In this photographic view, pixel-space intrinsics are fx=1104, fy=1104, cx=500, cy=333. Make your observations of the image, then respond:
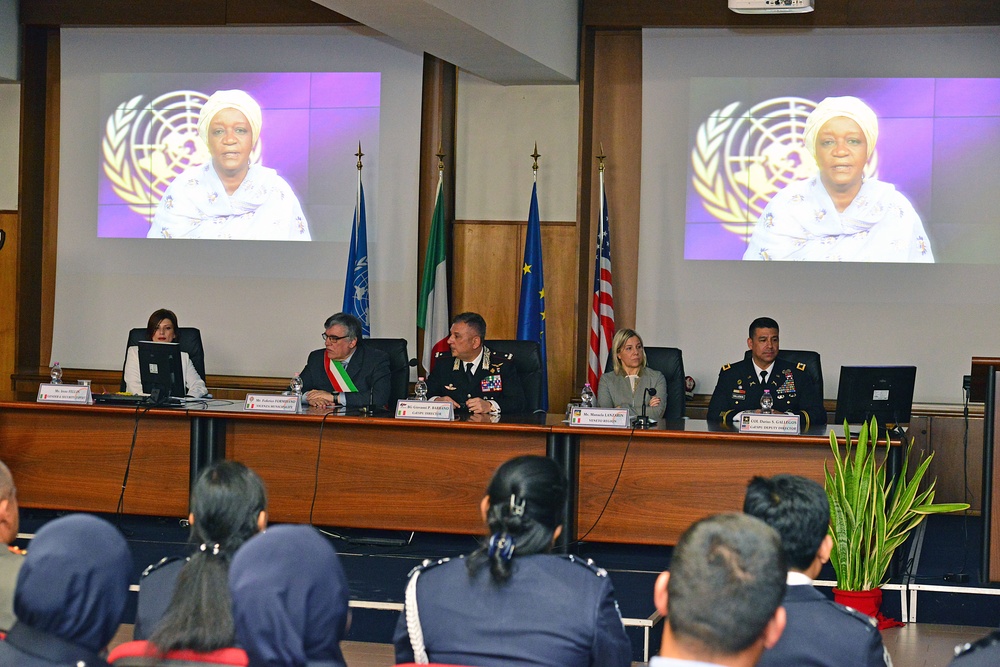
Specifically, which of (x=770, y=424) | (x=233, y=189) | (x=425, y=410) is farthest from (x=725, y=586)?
(x=233, y=189)

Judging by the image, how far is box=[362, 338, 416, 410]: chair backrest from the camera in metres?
5.64

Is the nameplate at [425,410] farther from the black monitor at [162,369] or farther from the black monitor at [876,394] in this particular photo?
the black monitor at [876,394]

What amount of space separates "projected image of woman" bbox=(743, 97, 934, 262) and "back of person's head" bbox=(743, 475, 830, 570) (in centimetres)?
488

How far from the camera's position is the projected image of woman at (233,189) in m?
7.16

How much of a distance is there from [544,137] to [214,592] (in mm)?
5512

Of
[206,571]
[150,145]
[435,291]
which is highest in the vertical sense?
[150,145]

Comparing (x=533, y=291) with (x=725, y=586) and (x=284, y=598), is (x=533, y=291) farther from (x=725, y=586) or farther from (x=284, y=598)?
(x=725, y=586)

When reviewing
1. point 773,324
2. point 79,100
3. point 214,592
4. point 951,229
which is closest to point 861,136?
point 951,229

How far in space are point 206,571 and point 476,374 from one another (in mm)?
3694

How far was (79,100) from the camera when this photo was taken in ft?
24.3

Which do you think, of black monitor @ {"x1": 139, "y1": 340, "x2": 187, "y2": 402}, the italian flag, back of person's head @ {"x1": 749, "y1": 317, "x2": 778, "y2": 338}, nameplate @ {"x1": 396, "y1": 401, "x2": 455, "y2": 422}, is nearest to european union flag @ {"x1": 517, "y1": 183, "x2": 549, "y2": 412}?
the italian flag

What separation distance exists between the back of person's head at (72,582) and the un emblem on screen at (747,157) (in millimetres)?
5591

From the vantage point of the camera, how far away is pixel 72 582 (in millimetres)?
1515

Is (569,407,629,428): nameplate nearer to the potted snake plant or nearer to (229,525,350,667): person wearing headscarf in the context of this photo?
the potted snake plant
